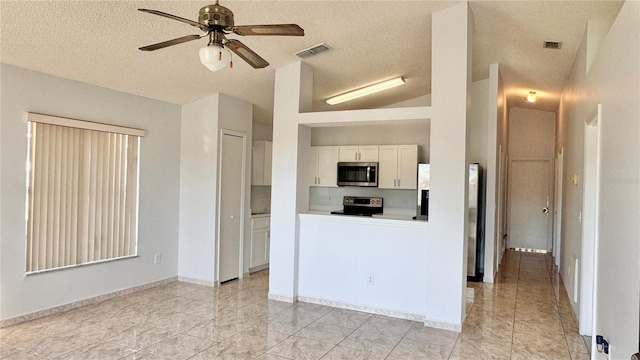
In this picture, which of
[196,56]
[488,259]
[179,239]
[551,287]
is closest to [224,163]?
[179,239]

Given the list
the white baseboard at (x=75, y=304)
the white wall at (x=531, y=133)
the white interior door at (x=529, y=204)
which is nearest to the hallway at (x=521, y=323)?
the white interior door at (x=529, y=204)

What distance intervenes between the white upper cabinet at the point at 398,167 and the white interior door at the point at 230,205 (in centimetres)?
239

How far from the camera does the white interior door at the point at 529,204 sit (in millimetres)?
8469

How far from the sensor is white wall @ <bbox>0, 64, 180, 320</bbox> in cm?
371

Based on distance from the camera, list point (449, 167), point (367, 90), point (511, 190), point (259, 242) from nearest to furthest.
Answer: point (449, 167) < point (367, 90) < point (259, 242) < point (511, 190)

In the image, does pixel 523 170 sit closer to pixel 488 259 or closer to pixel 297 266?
pixel 488 259

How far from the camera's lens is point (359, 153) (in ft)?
22.7

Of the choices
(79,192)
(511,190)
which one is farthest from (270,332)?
(511,190)

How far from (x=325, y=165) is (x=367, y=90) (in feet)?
5.79

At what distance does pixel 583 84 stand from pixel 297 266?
3.63 meters

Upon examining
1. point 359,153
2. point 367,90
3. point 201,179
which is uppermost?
point 367,90

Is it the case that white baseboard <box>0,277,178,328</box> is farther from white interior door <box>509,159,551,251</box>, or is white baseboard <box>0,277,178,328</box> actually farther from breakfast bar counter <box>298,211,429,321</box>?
white interior door <box>509,159,551,251</box>

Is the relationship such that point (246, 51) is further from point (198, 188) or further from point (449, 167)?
point (198, 188)

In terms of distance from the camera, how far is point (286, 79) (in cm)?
478
